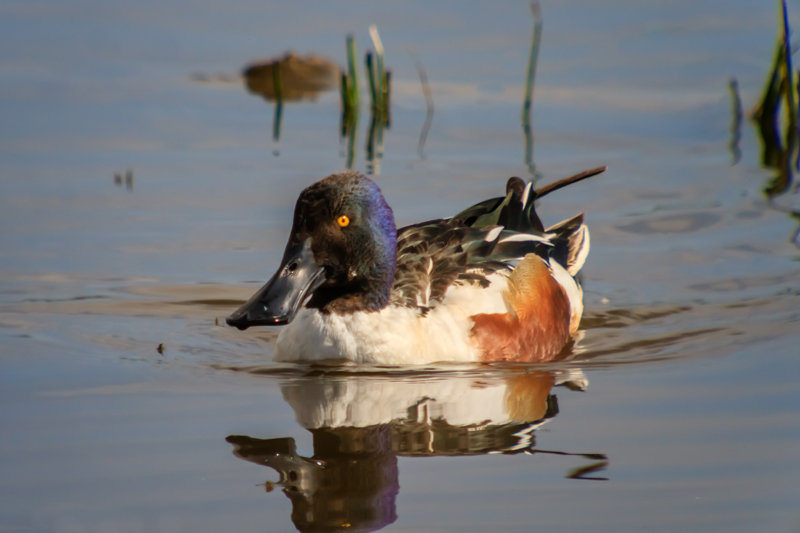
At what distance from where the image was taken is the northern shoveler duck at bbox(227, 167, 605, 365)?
5781 mm

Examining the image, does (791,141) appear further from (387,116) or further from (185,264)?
(185,264)

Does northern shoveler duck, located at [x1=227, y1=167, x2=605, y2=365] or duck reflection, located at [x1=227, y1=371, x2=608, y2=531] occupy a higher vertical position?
northern shoveler duck, located at [x1=227, y1=167, x2=605, y2=365]

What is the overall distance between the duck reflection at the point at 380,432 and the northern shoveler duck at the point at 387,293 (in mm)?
232

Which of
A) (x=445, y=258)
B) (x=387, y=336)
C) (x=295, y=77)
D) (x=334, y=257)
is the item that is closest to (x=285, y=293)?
(x=334, y=257)

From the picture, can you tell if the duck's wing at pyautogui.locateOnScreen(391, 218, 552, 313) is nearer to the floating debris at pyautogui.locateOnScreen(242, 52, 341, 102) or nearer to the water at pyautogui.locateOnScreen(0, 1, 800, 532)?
the water at pyautogui.locateOnScreen(0, 1, 800, 532)

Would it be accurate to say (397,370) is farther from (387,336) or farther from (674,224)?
(674,224)

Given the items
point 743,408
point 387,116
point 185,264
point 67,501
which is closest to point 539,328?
point 743,408

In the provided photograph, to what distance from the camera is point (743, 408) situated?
17.1 feet

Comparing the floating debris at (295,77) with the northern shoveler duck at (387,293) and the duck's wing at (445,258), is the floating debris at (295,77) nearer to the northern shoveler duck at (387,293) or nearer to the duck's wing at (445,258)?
the duck's wing at (445,258)

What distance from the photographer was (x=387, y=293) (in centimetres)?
600

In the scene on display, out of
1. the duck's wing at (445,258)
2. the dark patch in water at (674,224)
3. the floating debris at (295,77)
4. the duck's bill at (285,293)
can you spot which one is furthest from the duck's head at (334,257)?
the floating debris at (295,77)

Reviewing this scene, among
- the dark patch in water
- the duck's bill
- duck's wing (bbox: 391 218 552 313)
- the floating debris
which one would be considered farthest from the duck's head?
the floating debris

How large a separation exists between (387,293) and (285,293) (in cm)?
56

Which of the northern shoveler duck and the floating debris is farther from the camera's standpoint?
the floating debris
